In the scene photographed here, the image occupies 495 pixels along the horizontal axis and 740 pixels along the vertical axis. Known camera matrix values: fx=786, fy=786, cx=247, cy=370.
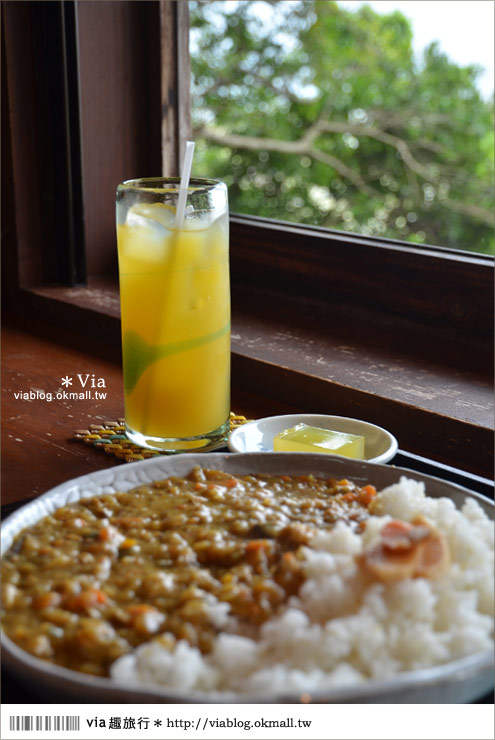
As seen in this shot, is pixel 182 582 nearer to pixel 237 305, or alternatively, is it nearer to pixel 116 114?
pixel 237 305

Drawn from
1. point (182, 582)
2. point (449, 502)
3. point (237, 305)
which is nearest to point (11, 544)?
point (182, 582)

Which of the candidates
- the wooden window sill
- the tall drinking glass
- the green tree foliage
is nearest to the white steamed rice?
the tall drinking glass

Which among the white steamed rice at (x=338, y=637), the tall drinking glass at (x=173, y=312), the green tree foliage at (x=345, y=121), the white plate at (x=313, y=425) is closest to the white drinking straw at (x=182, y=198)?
the tall drinking glass at (x=173, y=312)

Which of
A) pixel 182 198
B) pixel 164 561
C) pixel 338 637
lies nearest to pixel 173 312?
pixel 182 198

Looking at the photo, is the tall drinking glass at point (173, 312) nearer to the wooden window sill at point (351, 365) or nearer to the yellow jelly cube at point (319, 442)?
the yellow jelly cube at point (319, 442)

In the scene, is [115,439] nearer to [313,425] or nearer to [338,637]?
[313,425]

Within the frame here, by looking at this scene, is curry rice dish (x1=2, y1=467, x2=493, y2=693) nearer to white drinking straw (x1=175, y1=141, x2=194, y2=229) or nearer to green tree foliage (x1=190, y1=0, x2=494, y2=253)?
white drinking straw (x1=175, y1=141, x2=194, y2=229)
